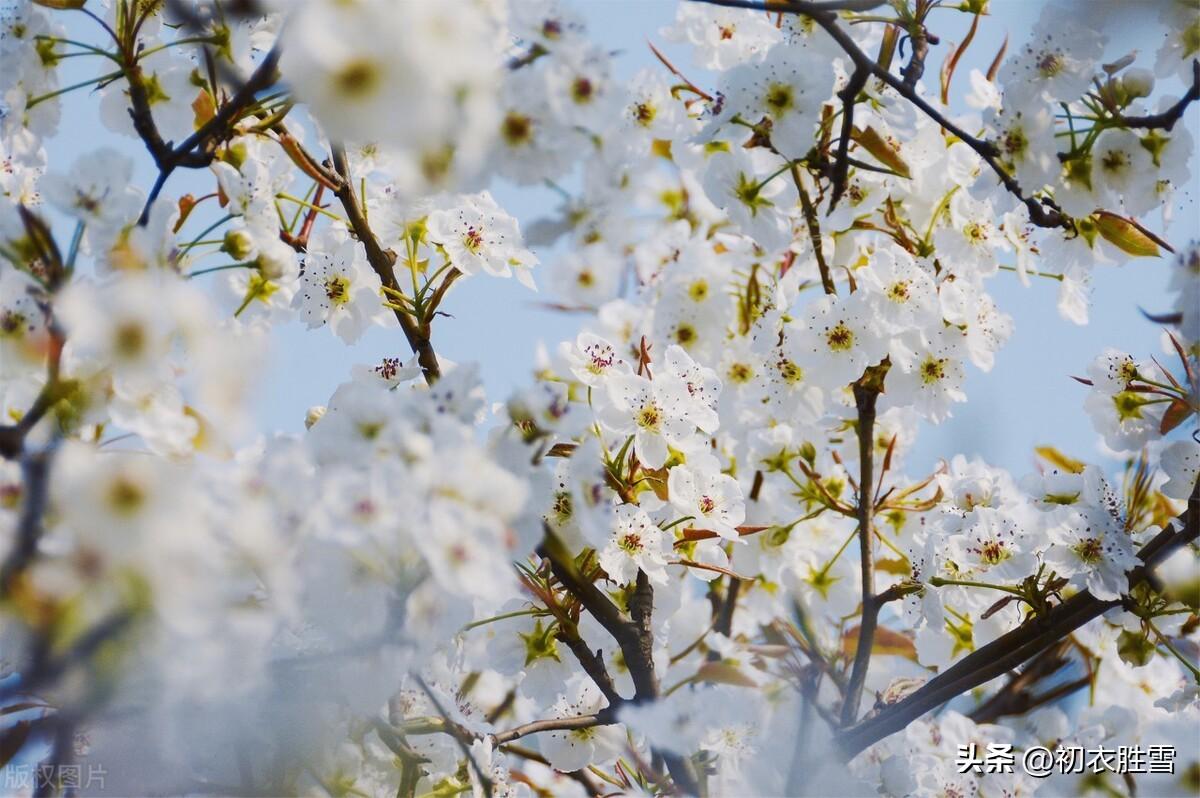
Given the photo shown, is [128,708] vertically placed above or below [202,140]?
below

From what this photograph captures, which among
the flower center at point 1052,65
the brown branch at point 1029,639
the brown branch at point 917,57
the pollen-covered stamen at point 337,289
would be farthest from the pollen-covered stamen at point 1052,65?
the pollen-covered stamen at point 337,289

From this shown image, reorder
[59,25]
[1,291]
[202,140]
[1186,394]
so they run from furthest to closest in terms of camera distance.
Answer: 1. [1186,394]
2. [59,25]
3. [202,140]
4. [1,291]

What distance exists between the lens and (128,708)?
67cm

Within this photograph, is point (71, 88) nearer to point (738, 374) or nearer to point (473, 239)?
point (473, 239)

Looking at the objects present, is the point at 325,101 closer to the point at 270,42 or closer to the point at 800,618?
the point at 270,42

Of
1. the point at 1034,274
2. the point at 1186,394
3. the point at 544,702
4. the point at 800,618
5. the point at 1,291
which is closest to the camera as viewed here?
the point at 1,291

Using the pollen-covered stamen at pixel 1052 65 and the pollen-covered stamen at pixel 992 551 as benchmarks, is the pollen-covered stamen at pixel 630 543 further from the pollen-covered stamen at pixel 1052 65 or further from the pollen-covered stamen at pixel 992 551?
the pollen-covered stamen at pixel 1052 65

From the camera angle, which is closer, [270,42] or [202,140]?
[202,140]

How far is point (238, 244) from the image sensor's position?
3.66 feet

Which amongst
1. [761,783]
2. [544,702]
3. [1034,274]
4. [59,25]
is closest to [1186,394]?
[1034,274]

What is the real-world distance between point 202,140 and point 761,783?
85 centimetres

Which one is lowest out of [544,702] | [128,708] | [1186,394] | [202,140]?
[128,708]

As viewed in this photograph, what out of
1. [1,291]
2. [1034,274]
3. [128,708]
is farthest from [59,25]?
[1034,274]

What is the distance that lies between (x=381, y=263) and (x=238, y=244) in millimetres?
165
